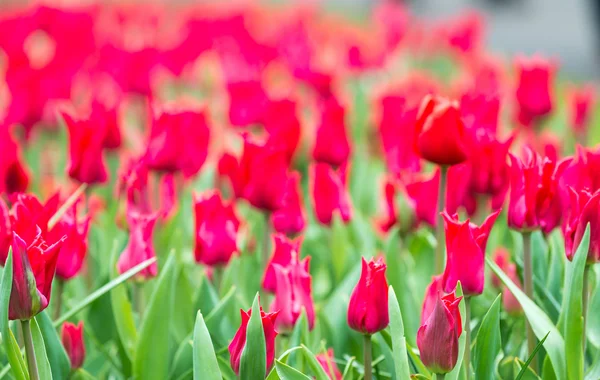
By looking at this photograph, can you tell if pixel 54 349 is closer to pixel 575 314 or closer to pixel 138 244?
pixel 138 244

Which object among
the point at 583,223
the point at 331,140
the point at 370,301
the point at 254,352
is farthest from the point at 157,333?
the point at 331,140

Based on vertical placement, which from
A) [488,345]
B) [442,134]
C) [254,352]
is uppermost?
[442,134]

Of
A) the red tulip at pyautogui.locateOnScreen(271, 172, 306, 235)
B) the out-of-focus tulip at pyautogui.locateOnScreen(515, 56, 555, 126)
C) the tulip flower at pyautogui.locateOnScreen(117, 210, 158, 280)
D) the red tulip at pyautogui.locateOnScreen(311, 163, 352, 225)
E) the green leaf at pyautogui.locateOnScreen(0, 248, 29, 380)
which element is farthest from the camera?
the out-of-focus tulip at pyautogui.locateOnScreen(515, 56, 555, 126)

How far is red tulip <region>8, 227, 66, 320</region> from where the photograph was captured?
1.22m

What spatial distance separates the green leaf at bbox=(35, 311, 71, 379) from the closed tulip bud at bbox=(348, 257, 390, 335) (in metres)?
0.51

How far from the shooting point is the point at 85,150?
2033 millimetres

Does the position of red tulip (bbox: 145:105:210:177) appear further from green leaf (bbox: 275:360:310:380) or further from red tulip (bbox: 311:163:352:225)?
green leaf (bbox: 275:360:310:380)

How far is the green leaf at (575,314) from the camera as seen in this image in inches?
51.8

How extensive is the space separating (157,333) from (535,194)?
698mm

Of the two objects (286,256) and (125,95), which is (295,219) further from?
(125,95)

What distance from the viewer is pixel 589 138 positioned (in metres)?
3.90

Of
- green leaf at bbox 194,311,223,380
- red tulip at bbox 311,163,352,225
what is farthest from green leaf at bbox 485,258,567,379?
red tulip at bbox 311,163,352,225

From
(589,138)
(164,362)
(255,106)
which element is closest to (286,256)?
(164,362)

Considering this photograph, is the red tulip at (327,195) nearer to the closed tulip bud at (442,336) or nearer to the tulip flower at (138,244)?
the tulip flower at (138,244)
